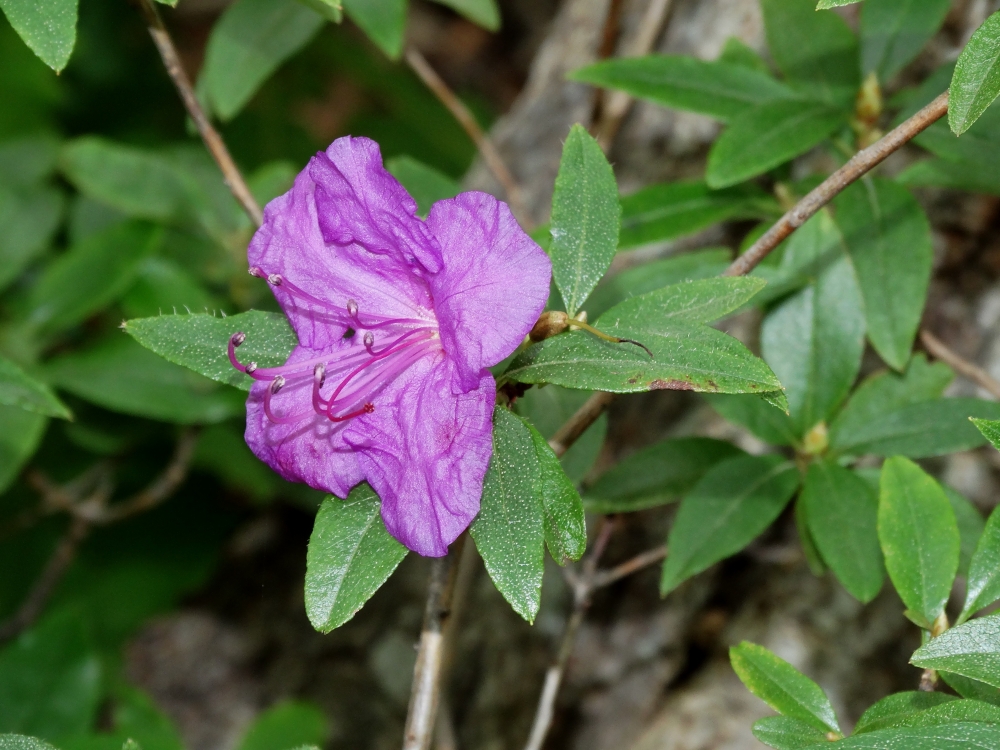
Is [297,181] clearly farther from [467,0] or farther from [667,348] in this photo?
[467,0]

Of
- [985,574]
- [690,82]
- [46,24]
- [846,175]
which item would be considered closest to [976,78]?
[846,175]

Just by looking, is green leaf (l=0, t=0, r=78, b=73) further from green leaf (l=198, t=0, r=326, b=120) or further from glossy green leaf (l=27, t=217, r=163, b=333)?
glossy green leaf (l=27, t=217, r=163, b=333)

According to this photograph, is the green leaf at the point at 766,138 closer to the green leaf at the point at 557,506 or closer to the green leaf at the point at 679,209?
the green leaf at the point at 679,209

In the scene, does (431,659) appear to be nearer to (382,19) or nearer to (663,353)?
(663,353)

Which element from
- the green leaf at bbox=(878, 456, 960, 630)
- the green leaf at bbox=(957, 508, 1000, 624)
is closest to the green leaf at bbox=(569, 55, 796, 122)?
the green leaf at bbox=(878, 456, 960, 630)

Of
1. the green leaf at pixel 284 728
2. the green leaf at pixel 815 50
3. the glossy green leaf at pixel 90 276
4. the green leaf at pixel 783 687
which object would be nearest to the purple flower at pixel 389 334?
the green leaf at pixel 783 687

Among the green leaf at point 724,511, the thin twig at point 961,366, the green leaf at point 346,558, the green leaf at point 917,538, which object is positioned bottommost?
the thin twig at point 961,366
